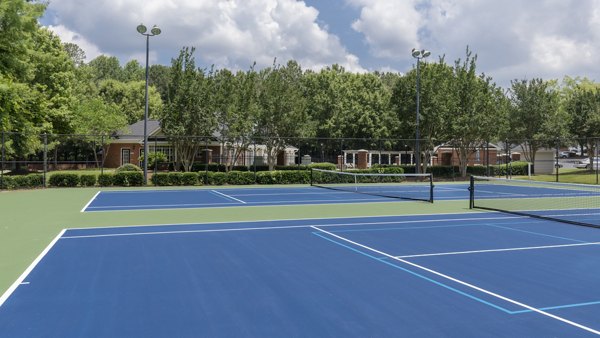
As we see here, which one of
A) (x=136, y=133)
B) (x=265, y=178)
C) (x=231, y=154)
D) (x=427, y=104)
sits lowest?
(x=265, y=178)

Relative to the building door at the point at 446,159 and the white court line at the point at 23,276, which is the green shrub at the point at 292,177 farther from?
the building door at the point at 446,159

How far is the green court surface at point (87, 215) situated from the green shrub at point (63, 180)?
18.9 feet

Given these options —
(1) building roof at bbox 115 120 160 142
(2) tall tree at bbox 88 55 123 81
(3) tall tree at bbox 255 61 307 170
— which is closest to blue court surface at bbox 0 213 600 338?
(3) tall tree at bbox 255 61 307 170

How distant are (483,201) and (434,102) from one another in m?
18.1

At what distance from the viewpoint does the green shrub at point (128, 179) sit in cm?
2702

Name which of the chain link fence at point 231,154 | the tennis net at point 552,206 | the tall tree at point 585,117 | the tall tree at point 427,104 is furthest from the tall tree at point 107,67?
the tennis net at point 552,206

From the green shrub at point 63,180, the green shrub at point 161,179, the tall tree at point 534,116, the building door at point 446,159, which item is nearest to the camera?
the green shrub at point 63,180

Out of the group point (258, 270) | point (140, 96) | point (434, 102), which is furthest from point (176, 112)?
point (140, 96)

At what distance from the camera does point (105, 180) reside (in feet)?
87.7

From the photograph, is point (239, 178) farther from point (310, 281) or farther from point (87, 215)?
point (310, 281)

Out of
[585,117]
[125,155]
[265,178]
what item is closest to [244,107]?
[265,178]

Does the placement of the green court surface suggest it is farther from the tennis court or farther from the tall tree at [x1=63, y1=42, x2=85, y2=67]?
the tall tree at [x1=63, y1=42, x2=85, y2=67]

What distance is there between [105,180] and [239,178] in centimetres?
777

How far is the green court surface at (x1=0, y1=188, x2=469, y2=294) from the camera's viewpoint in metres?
9.45
